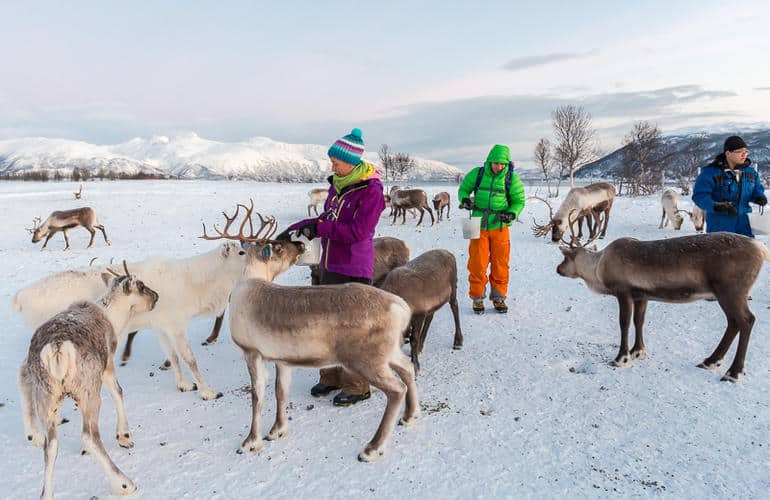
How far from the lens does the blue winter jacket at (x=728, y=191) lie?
5434 millimetres

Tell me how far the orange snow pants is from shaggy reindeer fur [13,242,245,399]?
3461mm

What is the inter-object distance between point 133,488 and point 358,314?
193 cm

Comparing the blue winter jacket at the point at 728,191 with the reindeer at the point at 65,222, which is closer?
the blue winter jacket at the point at 728,191

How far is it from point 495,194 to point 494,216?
331 millimetres

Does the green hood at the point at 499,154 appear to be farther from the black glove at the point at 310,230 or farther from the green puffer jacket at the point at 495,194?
the black glove at the point at 310,230

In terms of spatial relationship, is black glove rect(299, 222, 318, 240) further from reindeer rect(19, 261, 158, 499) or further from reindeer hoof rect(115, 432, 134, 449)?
reindeer hoof rect(115, 432, 134, 449)

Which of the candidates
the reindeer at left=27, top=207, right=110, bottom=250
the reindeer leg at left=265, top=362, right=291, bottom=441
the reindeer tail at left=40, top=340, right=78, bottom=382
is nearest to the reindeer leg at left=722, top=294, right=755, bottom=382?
the reindeer leg at left=265, top=362, right=291, bottom=441

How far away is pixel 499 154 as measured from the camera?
22.3 feet

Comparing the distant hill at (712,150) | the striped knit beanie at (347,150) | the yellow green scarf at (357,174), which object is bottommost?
the distant hill at (712,150)

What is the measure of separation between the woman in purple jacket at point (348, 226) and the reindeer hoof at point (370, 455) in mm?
904

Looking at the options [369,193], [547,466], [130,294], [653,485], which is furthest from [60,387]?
[653,485]

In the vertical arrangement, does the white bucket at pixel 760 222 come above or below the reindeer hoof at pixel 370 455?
above

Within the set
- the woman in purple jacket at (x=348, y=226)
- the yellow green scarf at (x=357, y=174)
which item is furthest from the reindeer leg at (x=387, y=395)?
the yellow green scarf at (x=357, y=174)

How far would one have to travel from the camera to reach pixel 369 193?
4227mm
